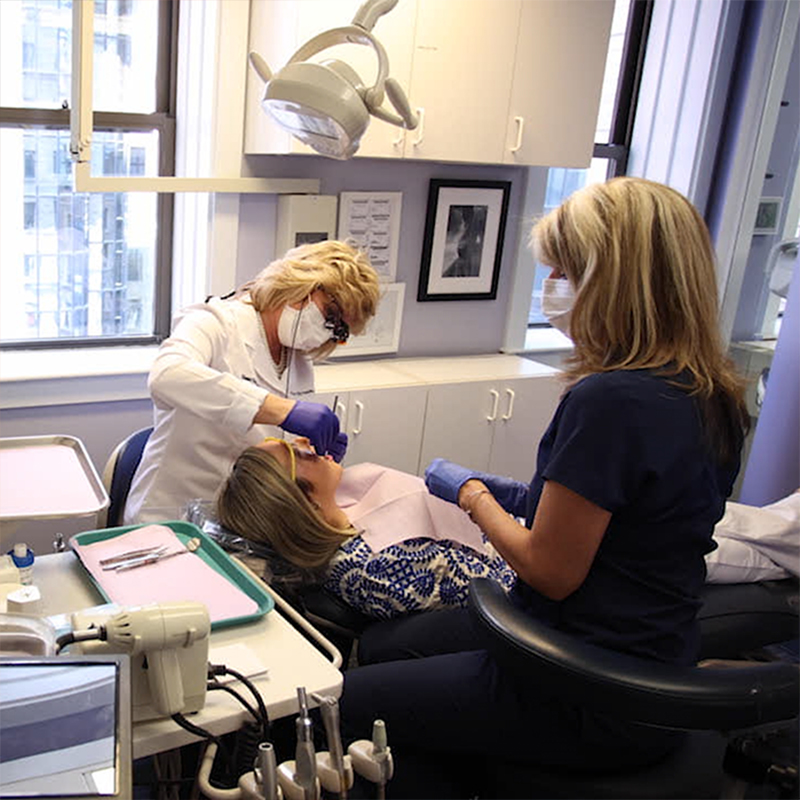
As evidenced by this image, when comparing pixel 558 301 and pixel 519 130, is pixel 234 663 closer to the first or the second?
pixel 558 301

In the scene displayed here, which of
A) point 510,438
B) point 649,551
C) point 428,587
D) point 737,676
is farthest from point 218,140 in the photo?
point 737,676

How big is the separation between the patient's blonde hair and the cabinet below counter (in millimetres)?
927

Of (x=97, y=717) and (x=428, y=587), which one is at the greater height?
(x=97, y=717)

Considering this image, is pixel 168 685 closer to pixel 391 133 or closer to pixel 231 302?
pixel 231 302

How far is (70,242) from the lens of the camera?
2.80 meters

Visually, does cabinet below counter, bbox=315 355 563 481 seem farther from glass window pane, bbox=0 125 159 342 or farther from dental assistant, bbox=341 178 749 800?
dental assistant, bbox=341 178 749 800

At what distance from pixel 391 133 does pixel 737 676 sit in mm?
1840

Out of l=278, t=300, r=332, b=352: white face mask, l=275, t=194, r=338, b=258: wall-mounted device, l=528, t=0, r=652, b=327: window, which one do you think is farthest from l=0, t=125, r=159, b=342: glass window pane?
l=528, t=0, r=652, b=327: window

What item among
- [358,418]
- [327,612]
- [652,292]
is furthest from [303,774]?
[358,418]

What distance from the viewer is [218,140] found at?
106 inches

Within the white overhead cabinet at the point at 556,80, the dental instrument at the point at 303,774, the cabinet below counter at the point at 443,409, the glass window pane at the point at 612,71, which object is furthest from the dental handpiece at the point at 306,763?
the glass window pane at the point at 612,71

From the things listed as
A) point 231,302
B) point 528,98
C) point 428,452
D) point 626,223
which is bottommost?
point 428,452

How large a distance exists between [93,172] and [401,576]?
64.6 inches

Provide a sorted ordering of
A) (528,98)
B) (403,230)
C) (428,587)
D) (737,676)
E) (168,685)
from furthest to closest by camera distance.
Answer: (403,230) → (528,98) → (428,587) → (737,676) → (168,685)
